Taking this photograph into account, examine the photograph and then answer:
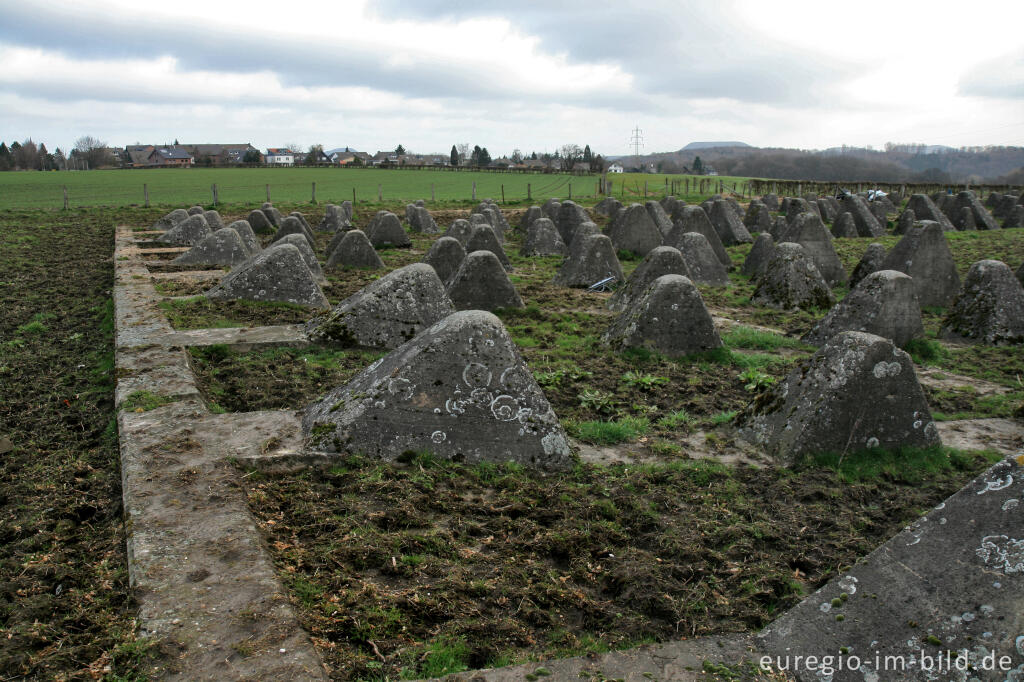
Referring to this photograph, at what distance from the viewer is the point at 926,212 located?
91.7ft

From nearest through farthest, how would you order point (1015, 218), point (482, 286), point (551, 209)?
point (482, 286)
point (551, 209)
point (1015, 218)

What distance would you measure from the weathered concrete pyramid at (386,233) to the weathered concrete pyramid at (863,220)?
54.6 feet

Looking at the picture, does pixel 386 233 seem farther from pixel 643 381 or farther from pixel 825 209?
pixel 825 209

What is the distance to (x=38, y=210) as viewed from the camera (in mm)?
30281

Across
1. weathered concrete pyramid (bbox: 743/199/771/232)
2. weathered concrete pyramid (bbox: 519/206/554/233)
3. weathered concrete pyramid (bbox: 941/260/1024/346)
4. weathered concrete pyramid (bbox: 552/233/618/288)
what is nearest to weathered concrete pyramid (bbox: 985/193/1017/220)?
weathered concrete pyramid (bbox: 743/199/771/232)

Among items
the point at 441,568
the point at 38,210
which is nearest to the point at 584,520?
the point at 441,568

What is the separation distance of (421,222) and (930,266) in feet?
54.0

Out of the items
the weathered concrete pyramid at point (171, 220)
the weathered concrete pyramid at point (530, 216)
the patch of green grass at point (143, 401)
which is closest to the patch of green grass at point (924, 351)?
the patch of green grass at point (143, 401)

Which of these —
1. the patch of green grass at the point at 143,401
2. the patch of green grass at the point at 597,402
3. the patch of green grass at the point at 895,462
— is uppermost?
the patch of green grass at the point at 143,401

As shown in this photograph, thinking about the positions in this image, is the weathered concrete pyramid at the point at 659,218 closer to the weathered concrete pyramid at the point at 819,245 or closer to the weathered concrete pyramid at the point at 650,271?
the weathered concrete pyramid at the point at 819,245

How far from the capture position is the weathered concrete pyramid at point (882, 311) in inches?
391

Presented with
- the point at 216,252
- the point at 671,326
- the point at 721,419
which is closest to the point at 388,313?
the point at 671,326

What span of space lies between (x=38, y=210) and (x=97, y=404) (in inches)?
1162

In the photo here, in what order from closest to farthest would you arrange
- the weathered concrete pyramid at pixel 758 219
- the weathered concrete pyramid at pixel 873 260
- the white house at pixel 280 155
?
the weathered concrete pyramid at pixel 873 260
the weathered concrete pyramid at pixel 758 219
the white house at pixel 280 155
